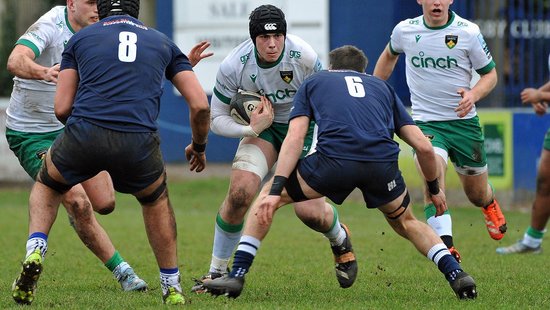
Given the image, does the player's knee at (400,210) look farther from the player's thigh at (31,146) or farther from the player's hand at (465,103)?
the player's thigh at (31,146)

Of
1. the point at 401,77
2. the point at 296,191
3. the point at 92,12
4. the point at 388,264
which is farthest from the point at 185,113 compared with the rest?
the point at 296,191

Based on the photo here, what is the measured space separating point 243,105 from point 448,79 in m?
2.24

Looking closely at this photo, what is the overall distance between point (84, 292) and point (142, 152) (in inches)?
71.4

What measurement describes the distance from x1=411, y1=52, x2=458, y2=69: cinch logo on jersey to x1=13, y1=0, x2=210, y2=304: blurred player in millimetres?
3146

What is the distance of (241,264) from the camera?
730cm

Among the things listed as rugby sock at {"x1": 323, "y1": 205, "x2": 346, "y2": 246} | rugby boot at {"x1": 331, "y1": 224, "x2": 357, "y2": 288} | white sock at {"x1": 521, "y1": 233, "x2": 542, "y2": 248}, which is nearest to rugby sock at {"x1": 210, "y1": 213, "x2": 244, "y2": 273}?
rugby sock at {"x1": 323, "y1": 205, "x2": 346, "y2": 246}

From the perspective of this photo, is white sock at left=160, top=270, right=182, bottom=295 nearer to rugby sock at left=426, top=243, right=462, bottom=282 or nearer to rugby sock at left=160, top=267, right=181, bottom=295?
rugby sock at left=160, top=267, right=181, bottom=295

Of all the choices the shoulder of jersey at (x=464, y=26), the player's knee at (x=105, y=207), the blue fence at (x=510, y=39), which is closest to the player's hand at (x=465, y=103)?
the shoulder of jersey at (x=464, y=26)

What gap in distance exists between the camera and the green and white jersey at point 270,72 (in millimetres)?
8344

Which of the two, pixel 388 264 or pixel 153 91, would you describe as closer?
pixel 153 91

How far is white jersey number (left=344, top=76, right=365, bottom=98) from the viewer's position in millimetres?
7358

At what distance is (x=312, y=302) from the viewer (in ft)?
24.4

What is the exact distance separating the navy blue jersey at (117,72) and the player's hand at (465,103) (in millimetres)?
2995

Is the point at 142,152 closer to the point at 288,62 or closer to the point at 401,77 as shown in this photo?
the point at 288,62
